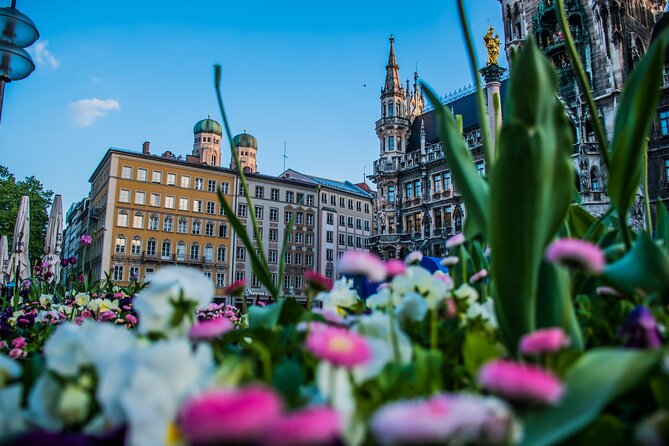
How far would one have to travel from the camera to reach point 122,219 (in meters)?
40.1

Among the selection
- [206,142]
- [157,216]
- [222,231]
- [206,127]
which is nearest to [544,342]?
[157,216]

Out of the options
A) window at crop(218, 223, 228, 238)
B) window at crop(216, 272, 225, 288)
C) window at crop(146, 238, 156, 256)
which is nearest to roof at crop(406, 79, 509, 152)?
window at crop(218, 223, 228, 238)

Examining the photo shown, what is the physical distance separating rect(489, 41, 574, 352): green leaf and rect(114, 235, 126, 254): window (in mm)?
42019

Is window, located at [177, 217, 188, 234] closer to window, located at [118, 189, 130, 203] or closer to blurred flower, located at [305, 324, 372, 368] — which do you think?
window, located at [118, 189, 130, 203]

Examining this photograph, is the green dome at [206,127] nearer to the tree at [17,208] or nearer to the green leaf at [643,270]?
the tree at [17,208]

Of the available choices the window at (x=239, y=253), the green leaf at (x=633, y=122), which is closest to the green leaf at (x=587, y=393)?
the green leaf at (x=633, y=122)

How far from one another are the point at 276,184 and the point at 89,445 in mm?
46380

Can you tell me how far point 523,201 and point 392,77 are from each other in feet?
117

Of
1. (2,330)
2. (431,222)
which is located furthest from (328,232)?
(2,330)

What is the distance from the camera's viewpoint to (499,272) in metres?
0.94

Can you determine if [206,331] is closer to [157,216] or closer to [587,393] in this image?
[587,393]

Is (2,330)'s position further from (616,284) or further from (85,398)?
(616,284)

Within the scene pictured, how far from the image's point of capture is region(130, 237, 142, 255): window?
130ft

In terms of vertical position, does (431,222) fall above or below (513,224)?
above
